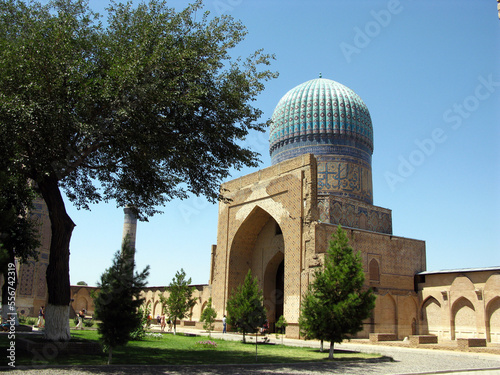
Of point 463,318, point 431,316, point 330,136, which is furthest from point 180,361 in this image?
point 330,136

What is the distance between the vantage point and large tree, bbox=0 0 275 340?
8406mm

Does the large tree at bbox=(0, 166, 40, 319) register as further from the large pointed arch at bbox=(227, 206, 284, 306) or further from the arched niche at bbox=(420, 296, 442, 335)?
the arched niche at bbox=(420, 296, 442, 335)

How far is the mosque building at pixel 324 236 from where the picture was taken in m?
18.3

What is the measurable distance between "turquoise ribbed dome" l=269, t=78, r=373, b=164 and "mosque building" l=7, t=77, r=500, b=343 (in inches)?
2.3

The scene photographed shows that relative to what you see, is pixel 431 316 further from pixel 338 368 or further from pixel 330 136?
pixel 338 368

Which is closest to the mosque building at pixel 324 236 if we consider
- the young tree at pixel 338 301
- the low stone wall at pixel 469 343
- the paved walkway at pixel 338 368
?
the low stone wall at pixel 469 343

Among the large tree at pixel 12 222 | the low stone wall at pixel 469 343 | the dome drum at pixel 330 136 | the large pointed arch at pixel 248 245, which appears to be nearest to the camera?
the large tree at pixel 12 222

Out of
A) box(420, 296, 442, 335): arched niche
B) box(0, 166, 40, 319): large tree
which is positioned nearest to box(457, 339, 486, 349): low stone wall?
box(420, 296, 442, 335): arched niche

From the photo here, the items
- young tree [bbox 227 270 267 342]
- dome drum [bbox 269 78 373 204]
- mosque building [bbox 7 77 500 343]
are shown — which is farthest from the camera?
dome drum [bbox 269 78 373 204]

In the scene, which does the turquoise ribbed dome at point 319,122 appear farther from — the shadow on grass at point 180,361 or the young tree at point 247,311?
the shadow on grass at point 180,361

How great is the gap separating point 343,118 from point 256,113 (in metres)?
15.0

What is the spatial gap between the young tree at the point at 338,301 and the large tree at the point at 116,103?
3431mm

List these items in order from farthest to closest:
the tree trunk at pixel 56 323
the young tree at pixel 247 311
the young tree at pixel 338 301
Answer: the young tree at pixel 247 311 → the young tree at pixel 338 301 → the tree trunk at pixel 56 323

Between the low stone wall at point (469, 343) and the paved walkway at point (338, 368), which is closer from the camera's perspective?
the paved walkway at point (338, 368)
